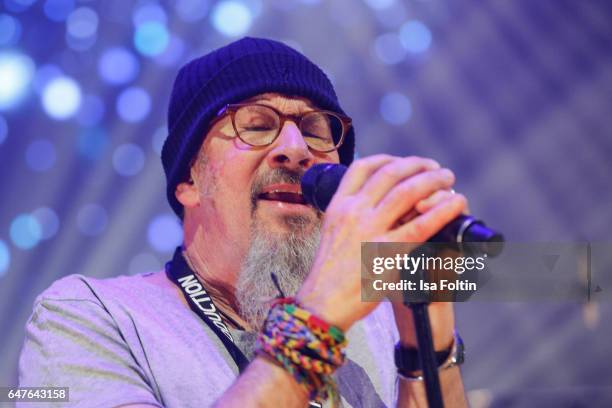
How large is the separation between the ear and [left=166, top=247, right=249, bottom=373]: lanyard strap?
0.48 ft

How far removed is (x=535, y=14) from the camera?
2.96 metres

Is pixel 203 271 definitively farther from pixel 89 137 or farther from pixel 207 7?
pixel 207 7

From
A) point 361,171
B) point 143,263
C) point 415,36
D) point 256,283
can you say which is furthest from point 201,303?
point 415,36

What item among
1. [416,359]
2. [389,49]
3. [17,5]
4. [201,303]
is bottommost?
[201,303]

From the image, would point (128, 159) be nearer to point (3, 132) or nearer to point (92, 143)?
point (92, 143)

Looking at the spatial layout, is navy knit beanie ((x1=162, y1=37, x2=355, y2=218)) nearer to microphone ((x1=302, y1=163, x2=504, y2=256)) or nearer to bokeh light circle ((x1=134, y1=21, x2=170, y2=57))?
microphone ((x1=302, y1=163, x2=504, y2=256))

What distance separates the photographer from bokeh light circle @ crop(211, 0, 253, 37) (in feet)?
8.55

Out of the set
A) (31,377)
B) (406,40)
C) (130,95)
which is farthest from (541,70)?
(31,377)

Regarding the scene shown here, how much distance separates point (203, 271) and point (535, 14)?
2145 mm

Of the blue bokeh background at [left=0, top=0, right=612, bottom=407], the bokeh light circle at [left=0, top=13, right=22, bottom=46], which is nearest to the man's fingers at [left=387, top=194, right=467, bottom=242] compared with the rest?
the blue bokeh background at [left=0, top=0, right=612, bottom=407]

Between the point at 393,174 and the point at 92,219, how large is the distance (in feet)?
6.17

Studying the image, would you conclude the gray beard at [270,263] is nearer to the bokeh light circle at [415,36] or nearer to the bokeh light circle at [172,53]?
the bokeh light circle at [172,53]

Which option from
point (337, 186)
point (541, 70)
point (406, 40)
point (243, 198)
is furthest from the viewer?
point (541, 70)

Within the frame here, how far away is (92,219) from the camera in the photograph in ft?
8.35
